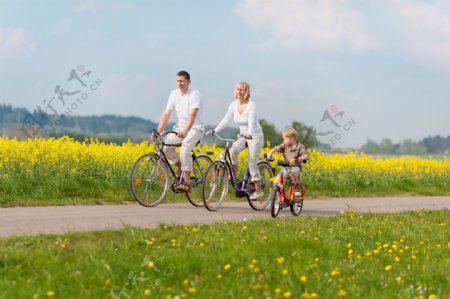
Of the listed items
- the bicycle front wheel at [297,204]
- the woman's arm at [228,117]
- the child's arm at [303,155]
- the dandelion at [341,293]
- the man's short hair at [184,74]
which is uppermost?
the man's short hair at [184,74]

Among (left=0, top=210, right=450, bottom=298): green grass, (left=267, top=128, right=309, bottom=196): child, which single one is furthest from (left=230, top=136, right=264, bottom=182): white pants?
(left=0, top=210, right=450, bottom=298): green grass

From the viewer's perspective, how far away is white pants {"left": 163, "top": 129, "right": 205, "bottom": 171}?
1087 centimetres

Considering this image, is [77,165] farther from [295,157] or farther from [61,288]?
[61,288]

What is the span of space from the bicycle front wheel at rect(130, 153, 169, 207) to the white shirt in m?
1.26

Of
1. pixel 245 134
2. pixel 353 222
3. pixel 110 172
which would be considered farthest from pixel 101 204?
pixel 353 222

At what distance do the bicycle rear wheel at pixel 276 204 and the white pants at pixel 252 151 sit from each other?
83 cm

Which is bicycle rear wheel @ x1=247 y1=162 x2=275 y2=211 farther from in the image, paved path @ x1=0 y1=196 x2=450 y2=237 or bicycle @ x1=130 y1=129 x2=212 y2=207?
bicycle @ x1=130 y1=129 x2=212 y2=207

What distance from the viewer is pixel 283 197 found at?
10164mm

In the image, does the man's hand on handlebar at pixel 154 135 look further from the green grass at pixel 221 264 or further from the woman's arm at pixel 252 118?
the green grass at pixel 221 264

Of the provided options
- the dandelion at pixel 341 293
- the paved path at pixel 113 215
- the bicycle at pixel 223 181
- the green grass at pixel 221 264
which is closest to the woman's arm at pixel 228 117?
the bicycle at pixel 223 181

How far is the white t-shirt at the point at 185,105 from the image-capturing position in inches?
421

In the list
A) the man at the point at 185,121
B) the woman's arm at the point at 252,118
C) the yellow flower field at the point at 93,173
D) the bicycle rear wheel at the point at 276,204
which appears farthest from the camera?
the yellow flower field at the point at 93,173

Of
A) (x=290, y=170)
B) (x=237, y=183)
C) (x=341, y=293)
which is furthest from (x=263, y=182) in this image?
(x=341, y=293)

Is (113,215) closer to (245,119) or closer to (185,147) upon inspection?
(185,147)
